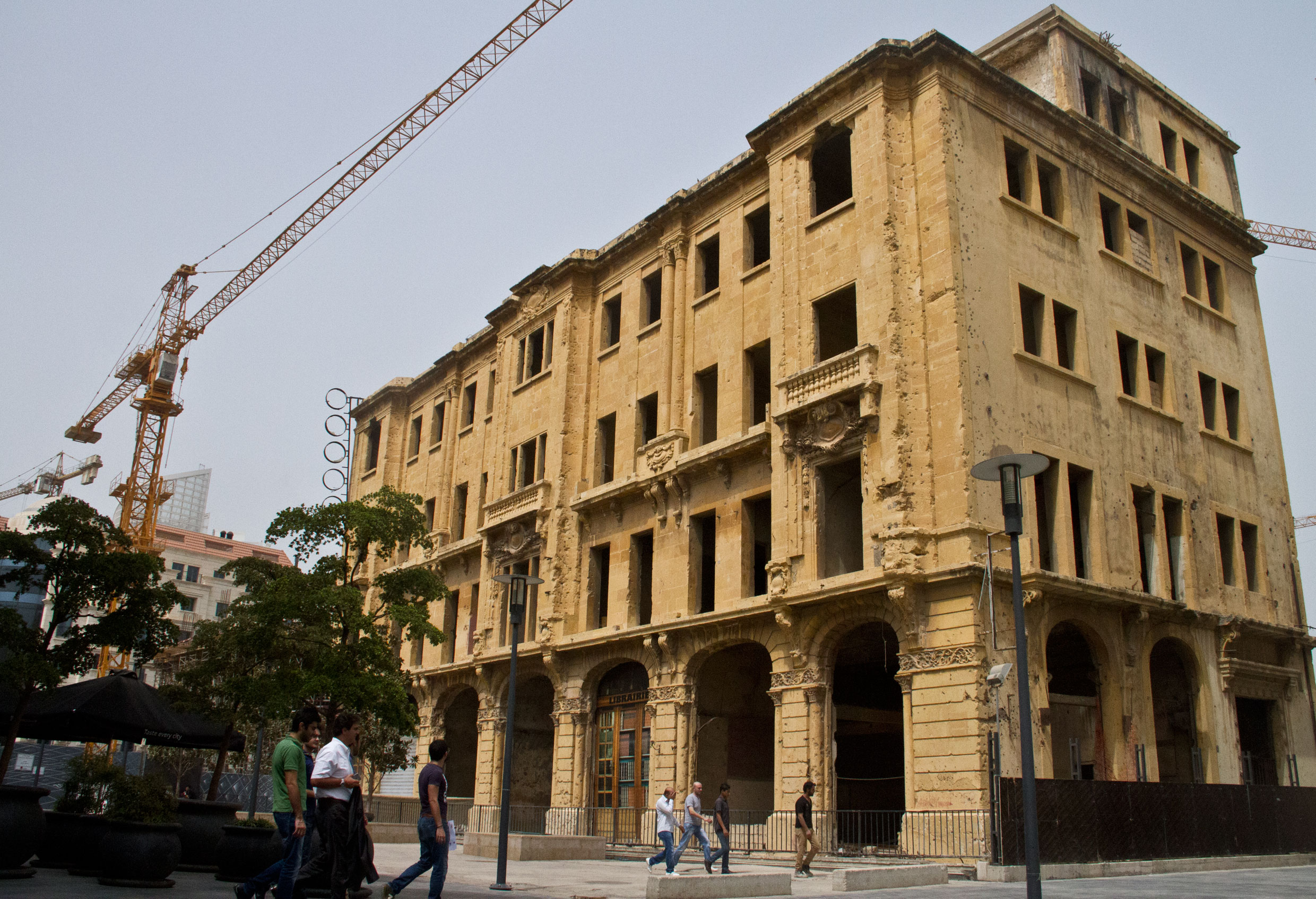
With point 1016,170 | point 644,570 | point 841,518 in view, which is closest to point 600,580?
point 644,570

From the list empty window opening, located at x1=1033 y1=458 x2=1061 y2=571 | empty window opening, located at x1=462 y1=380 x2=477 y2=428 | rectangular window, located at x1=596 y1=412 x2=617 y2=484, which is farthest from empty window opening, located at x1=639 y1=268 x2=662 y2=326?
empty window opening, located at x1=1033 y1=458 x2=1061 y2=571

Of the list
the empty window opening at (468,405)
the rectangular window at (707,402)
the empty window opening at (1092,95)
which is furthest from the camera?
the empty window opening at (468,405)

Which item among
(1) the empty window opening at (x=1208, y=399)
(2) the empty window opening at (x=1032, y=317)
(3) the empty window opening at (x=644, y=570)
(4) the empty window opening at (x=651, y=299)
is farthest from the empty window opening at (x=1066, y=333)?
(3) the empty window opening at (x=644, y=570)

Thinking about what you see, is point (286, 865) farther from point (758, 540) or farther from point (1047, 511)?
point (758, 540)

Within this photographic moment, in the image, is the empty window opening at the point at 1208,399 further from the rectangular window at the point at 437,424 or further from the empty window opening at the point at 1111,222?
the rectangular window at the point at 437,424

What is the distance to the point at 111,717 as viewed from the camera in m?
15.9

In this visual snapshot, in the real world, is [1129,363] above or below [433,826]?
above

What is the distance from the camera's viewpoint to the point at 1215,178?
32.0 meters

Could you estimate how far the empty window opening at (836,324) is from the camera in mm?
25516

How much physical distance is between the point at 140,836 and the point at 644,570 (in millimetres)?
19219

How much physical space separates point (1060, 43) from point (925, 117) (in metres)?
6.39

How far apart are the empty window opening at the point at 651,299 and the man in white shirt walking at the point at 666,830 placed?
1609cm

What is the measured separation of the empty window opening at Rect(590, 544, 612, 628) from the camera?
31.2 metres

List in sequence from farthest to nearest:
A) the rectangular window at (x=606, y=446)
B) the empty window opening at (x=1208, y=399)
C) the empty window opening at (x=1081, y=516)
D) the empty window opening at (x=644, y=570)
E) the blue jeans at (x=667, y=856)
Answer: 1. the rectangular window at (x=606, y=446)
2. the empty window opening at (x=644, y=570)
3. the empty window opening at (x=1208, y=399)
4. the empty window opening at (x=1081, y=516)
5. the blue jeans at (x=667, y=856)
